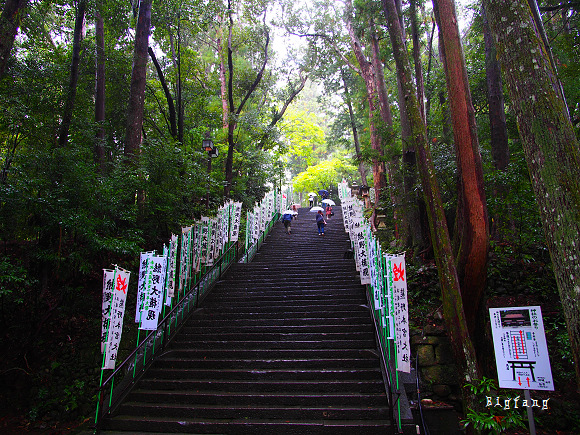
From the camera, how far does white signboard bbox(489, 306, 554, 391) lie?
3651mm

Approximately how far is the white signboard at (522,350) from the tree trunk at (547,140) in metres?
0.34

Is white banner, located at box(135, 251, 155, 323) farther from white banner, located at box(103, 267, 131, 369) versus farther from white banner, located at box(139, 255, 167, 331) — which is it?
white banner, located at box(103, 267, 131, 369)

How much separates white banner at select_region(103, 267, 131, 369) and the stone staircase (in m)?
0.88

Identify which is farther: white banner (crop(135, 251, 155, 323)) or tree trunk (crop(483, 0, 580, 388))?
white banner (crop(135, 251, 155, 323))

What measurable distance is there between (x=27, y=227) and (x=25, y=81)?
381 centimetres

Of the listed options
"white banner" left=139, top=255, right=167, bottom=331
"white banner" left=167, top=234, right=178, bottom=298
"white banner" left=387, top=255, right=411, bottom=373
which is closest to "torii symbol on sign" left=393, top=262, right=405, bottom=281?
"white banner" left=387, top=255, right=411, bottom=373

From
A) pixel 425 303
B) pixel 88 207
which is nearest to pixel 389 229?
pixel 425 303

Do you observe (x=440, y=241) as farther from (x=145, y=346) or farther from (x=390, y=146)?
(x=145, y=346)

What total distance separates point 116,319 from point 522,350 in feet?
17.8

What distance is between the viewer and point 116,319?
5.28m

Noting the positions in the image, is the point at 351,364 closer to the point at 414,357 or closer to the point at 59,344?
the point at 414,357

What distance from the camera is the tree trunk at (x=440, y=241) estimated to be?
4586mm

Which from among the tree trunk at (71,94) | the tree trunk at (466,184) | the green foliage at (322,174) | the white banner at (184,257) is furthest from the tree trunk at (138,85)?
the green foliage at (322,174)

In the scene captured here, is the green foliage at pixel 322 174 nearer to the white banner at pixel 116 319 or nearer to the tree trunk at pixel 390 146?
the tree trunk at pixel 390 146
